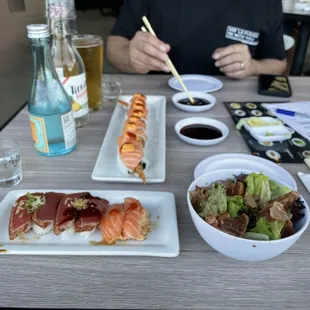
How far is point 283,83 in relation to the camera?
1.23 m

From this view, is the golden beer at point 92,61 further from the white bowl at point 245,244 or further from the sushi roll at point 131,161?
the white bowl at point 245,244

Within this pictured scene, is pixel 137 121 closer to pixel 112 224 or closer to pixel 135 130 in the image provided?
pixel 135 130

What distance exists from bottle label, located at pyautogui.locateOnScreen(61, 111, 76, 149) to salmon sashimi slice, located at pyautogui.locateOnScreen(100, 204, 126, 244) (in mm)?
271

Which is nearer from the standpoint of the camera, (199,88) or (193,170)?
(193,170)

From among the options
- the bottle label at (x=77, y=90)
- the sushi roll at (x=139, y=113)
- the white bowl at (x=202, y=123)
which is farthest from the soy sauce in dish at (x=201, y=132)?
the bottle label at (x=77, y=90)

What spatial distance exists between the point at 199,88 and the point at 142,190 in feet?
2.09

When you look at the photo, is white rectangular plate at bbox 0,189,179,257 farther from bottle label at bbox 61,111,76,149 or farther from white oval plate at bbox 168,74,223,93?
white oval plate at bbox 168,74,223,93

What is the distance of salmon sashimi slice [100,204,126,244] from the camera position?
0.56 meters

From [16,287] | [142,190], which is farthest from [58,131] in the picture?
[16,287]

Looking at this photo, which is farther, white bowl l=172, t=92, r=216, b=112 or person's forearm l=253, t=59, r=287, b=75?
person's forearm l=253, t=59, r=287, b=75

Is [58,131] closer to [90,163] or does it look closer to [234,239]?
[90,163]

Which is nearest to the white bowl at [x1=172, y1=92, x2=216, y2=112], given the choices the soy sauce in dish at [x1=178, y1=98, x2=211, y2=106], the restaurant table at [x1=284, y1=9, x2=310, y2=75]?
the soy sauce in dish at [x1=178, y1=98, x2=211, y2=106]

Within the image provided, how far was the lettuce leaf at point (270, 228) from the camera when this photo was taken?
50 centimetres

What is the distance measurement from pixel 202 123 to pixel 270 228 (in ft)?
1.57
